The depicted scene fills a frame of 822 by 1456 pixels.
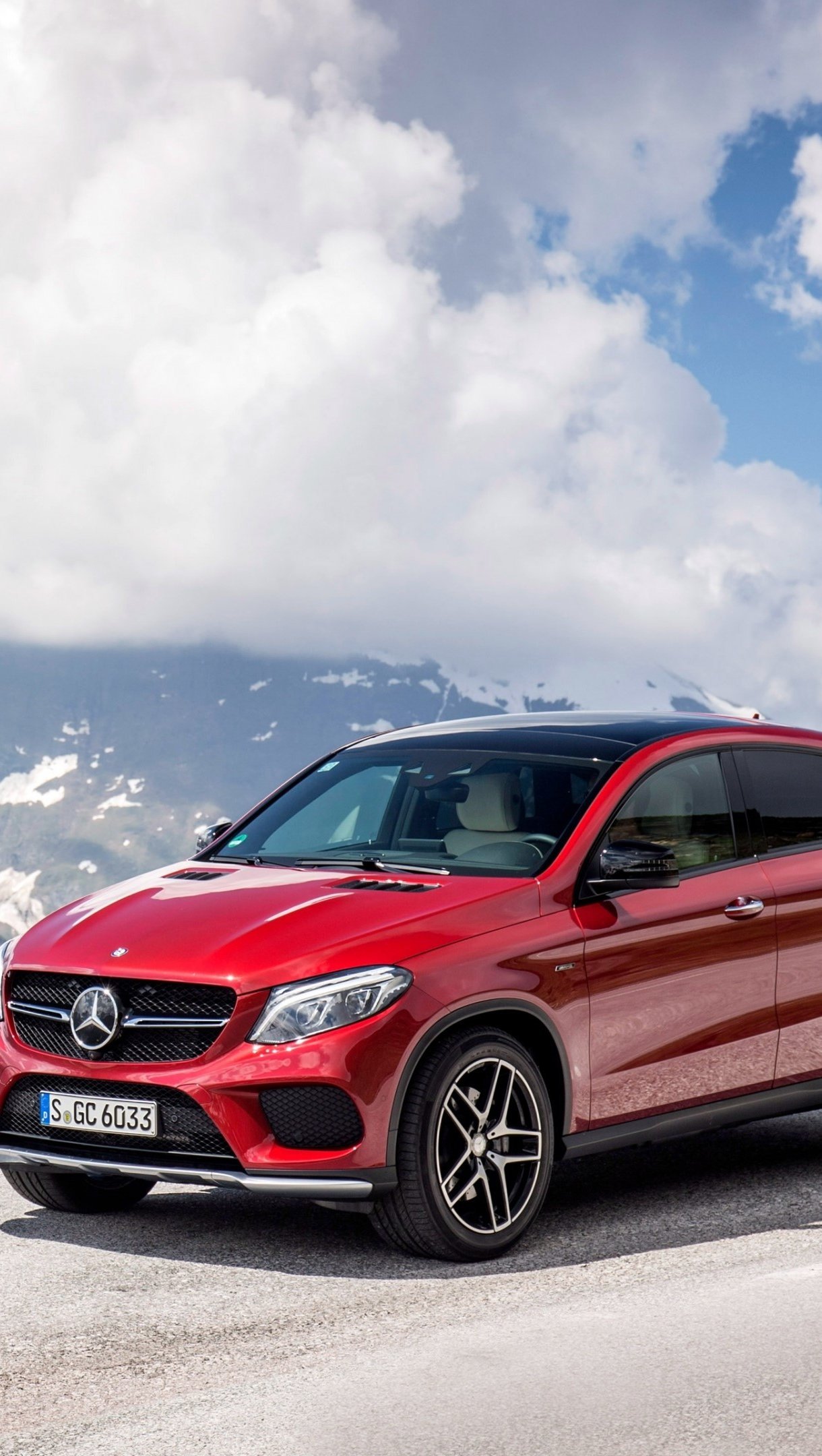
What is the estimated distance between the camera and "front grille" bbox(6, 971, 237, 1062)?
5266mm

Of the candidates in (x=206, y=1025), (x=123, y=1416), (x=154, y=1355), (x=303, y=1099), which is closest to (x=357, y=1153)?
(x=303, y=1099)

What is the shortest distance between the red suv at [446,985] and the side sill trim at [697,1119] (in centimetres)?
1

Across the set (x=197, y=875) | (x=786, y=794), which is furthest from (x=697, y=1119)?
(x=197, y=875)

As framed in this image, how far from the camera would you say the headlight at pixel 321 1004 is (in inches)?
203

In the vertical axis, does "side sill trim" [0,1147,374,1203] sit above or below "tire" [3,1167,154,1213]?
above

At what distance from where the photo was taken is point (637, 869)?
231 inches

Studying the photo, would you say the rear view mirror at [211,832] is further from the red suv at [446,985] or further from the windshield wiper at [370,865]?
the windshield wiper at [370,865]

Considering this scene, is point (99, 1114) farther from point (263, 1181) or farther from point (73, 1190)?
point (73, 1190)

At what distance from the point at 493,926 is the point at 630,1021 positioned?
688mm

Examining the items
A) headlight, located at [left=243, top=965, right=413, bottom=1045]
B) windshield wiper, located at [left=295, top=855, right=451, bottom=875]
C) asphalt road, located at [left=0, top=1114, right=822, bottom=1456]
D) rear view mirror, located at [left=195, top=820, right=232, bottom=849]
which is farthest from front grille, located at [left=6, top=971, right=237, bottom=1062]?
rear view mirror, located at [left=195, top=820, right=232, bottom=849]

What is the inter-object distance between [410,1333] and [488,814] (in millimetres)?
2178

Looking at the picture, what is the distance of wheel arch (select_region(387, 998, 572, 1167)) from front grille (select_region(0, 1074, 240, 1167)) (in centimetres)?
57

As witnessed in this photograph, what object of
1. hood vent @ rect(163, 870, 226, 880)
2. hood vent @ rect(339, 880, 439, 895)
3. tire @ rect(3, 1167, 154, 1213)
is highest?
hood vent @ rect(163, 870, 226, 880)

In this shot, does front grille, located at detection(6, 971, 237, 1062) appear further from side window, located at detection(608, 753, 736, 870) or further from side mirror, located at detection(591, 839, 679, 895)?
side window, located at detection(608, 753, 736, 870)
